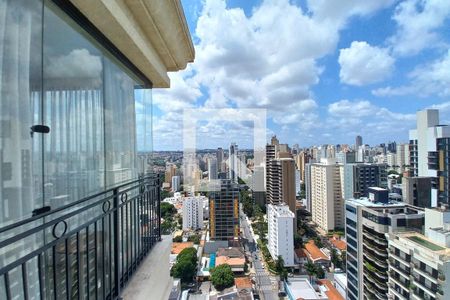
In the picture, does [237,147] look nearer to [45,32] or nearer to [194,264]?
[45,32]

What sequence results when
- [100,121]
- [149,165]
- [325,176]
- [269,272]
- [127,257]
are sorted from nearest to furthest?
[100,121] < [127,257] < [149,165] < [269,272] < [325,176]

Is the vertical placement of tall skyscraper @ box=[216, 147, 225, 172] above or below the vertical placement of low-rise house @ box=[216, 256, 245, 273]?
above

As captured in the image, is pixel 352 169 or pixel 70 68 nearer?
pixel 70 68

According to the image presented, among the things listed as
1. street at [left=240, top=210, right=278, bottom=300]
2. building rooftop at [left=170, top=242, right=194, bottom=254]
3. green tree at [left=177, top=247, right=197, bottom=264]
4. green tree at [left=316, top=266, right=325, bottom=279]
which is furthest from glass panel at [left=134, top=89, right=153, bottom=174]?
green tree at [left=316, top=266, right=325, bottom=279]

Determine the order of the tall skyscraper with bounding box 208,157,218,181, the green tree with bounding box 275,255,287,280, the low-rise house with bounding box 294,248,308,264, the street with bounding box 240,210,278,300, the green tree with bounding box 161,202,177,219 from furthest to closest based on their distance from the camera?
the green tree with bounding box 161,202,177,219
the low-rise house with bounding box 294,248,308,264
the green tree with bounding box 275,255,287,280
the street with bounding box 240,210,278,300
the tall skyscraper with bounding box 208,157,218,181

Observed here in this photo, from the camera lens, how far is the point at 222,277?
11648 millimetres

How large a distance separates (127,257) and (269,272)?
Answer: 44.7ft

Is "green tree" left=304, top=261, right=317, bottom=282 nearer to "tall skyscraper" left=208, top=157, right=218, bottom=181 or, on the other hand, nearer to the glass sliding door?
"tall skyscraper" left=208, top=157, right=218, bottom=181

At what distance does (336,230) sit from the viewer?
19172mm

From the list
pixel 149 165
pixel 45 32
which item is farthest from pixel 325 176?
pixel 45 32

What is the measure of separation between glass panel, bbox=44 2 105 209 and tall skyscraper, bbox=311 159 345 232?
19394 millimetres

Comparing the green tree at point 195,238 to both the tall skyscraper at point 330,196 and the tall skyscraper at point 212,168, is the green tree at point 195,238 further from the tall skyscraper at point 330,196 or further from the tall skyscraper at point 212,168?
the tall skyscraper at point 330,196

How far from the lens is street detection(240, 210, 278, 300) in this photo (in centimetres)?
1138

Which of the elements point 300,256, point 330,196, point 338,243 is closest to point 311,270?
point 300,256
